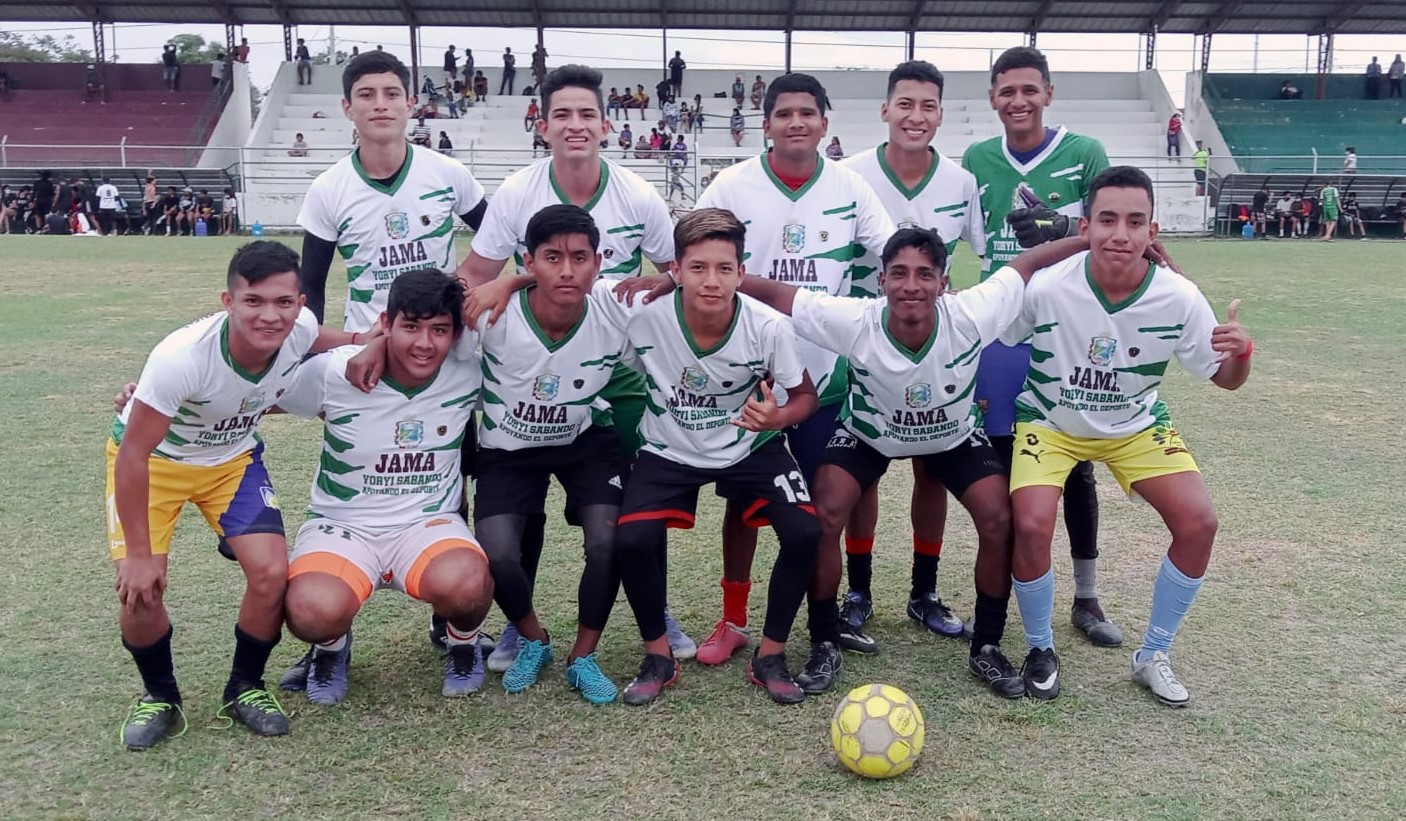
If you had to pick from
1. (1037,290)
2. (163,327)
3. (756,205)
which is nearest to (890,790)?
(1037,290)

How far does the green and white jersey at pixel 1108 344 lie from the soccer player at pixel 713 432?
0.90 metres

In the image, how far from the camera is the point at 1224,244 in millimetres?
25469

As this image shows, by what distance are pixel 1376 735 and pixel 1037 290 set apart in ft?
5.81

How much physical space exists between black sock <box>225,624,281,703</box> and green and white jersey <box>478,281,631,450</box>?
1044mm

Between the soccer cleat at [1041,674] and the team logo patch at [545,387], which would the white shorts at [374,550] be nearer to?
the team logo patch at [545,387]

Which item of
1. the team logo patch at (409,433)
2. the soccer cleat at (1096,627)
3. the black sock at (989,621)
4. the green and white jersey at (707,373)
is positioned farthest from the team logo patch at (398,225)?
the soccer cleat at (1096,627)

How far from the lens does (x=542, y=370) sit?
3.95 meters

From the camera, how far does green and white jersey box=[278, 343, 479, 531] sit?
382 cm

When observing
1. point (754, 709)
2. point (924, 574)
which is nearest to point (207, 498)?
point (754, 709)

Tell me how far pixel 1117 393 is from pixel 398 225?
2.80 m

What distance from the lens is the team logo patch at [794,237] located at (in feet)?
13.8

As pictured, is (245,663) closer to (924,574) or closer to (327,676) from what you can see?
(327,676)

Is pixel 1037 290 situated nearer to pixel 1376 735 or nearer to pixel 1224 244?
pixel 1376 735

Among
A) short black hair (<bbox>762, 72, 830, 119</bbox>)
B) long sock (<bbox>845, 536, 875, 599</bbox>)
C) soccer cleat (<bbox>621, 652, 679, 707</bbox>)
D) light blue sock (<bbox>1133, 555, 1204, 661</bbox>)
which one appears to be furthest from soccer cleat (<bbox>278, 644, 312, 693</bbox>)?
light blue sock (<bbox>1133, 555, 1204, 661</bbox>)
